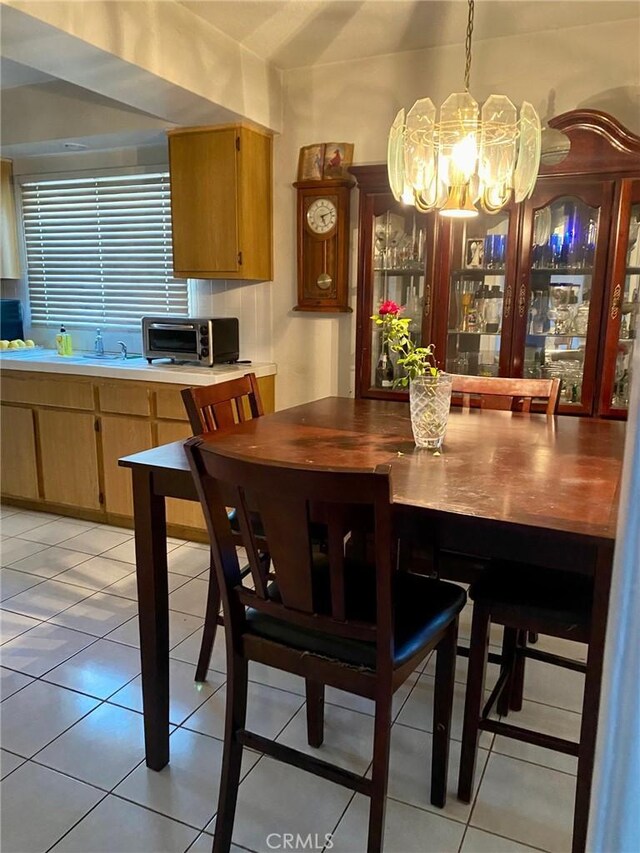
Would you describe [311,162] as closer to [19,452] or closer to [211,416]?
[211,416]

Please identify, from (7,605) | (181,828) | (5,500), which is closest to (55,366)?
(5,500)

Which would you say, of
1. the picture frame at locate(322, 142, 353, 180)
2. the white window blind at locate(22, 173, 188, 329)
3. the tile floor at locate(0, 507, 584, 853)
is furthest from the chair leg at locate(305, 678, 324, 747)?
the white window blind at locate(22, 173, 188, 329)

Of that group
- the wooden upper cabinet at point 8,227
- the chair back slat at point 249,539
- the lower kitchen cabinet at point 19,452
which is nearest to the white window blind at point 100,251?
the wooden upper cabinet at point 8,227

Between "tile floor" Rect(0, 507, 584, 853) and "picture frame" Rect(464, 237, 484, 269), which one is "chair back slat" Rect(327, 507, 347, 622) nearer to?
"tile floor" Rect(0, 507, 584, 853)

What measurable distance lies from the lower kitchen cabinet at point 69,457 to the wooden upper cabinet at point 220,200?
1.05 metres

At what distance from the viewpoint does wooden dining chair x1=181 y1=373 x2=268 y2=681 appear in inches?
79.9

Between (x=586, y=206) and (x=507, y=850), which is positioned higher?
(x=586, y=206)

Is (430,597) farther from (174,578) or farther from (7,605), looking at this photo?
(7,605)

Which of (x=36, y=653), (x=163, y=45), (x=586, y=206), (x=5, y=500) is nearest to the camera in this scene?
(x=36, y=653)

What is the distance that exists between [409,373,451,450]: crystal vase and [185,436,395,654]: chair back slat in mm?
568

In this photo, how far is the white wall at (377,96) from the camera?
277 cm

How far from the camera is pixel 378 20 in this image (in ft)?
8.98

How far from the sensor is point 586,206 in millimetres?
2729

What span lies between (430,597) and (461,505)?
1.11 ft
